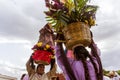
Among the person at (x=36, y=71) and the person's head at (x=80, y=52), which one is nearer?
the person's head at (x=80, y=52)

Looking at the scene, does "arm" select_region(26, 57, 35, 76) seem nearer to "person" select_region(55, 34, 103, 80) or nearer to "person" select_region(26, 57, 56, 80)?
"person" select_region(26, 57, 56, 80)

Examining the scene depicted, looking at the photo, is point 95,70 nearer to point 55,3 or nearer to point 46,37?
point 55,3

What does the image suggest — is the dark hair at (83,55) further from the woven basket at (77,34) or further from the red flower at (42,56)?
the red flower at (42,56)

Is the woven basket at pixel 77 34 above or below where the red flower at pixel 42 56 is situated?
above

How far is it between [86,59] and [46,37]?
8.24ft

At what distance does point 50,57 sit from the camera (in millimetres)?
6324

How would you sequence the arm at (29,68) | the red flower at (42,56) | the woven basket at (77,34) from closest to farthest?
the woven basket at (77,34) → the red flower at (42,56) → the arm at (29,68)

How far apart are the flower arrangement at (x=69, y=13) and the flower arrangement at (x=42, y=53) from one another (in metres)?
1.91

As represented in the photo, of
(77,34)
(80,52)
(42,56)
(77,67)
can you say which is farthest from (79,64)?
(42,56)

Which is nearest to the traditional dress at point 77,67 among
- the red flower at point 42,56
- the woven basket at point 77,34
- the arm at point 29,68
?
the woven basket at point 77,34

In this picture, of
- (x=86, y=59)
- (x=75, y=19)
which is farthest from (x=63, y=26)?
(x=86, y=59)

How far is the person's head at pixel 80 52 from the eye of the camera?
13.2 feet

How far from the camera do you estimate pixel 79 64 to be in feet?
13.4

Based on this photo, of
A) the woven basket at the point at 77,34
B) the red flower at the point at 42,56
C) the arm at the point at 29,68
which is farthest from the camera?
the arm at the point at 29,68
